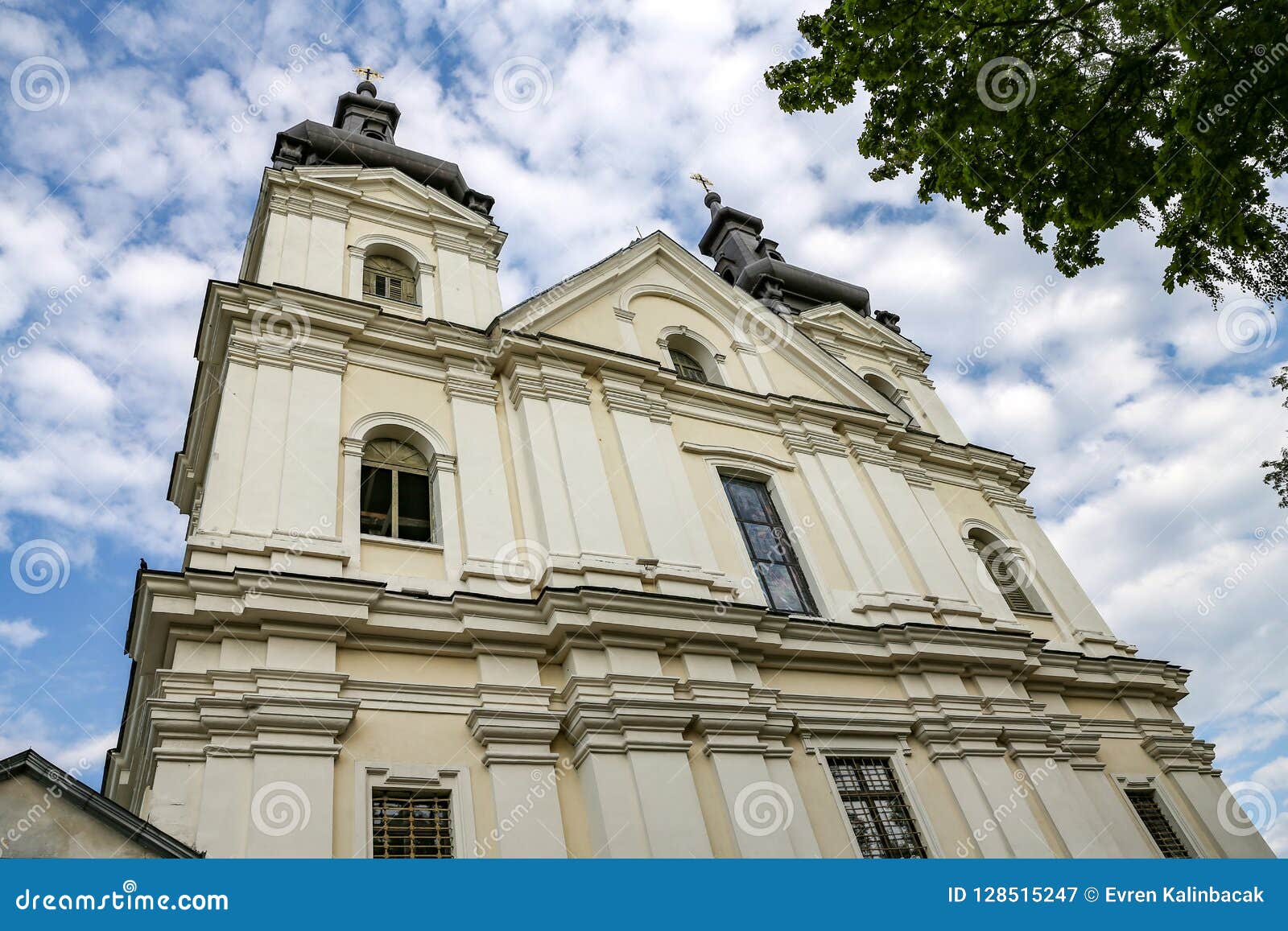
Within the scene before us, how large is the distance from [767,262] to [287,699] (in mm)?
19099

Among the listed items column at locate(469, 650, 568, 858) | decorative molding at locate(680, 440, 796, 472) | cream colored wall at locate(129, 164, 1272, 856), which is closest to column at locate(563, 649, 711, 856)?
cream colored wall at locate(129, 164, 1272, 856)

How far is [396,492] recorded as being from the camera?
36.2ft

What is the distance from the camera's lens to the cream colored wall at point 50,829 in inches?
219

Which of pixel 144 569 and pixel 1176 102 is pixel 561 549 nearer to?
pixel 144 569

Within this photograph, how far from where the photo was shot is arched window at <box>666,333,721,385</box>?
633 inches

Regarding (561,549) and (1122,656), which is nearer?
(561,549)

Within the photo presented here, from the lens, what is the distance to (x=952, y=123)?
8.59 metres

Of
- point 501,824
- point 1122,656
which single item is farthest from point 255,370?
point 1122,656

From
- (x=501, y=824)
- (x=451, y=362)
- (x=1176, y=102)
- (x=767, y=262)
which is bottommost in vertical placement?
(x=501, y=824)

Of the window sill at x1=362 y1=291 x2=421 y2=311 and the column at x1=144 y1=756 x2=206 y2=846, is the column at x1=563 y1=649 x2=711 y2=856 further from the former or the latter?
the window sill at x1=362 y1=291 x2=421 y2=311

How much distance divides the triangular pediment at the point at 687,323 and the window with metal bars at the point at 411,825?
7795mm

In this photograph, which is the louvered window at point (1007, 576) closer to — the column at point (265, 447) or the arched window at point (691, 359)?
the arched window at point (691, 359)

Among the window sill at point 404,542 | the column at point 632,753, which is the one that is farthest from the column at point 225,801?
the column at point 632,753

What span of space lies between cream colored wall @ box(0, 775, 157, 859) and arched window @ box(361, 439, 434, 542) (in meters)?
4.86
